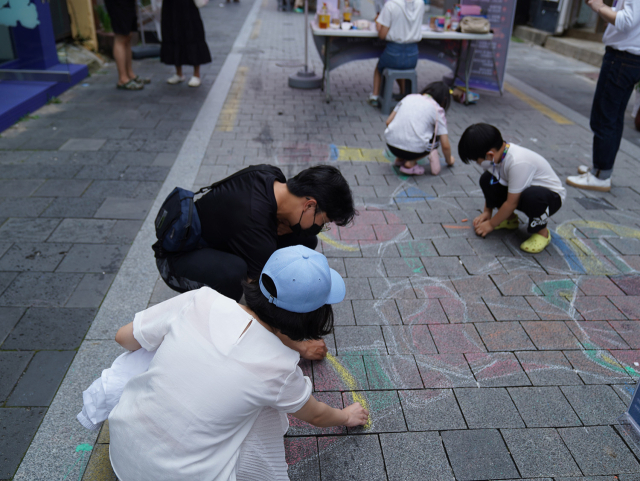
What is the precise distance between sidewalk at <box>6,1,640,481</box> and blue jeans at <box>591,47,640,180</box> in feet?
1.14

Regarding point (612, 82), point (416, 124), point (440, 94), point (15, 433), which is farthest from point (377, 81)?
point (15, 433)

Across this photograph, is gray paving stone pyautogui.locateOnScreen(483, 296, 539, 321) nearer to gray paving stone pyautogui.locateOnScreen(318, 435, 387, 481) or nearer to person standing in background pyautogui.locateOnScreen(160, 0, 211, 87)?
gray paving stone pyautogui.locateOnScreen(318, 435, 387, 481)

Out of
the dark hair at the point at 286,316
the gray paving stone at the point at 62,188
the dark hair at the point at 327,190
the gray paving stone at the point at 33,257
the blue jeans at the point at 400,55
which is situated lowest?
the gray paving stone at the point at 33,257

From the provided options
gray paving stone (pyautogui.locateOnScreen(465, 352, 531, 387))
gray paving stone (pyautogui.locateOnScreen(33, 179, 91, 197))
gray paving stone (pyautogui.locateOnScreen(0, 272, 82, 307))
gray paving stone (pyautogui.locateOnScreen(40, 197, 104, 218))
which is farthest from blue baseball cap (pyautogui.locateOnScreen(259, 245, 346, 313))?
gray paving stone (pyautogui.locateOnScreen(33, 179, 91, 197))

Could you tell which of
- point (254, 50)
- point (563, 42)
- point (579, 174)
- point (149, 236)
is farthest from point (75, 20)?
point (563, 42)

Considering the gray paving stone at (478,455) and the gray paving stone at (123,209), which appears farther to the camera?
the gray paving stone at (123,209)

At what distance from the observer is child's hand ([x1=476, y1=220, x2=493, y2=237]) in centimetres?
356

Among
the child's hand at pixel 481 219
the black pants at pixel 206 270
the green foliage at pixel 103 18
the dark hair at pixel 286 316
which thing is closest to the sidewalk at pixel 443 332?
the child's hand at pixel 481 219

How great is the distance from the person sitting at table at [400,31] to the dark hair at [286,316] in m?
5.27

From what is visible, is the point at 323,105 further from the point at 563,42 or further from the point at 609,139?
the point at 563,42

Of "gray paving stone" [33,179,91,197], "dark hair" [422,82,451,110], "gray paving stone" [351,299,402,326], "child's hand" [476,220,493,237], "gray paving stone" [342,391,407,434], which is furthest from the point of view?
"dark hair" [422,82,451,110]

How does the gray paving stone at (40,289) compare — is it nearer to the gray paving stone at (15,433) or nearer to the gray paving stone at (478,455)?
the gray paving stone at (15,433)

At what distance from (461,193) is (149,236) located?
101 inches

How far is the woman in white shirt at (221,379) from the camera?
54.7 inches
